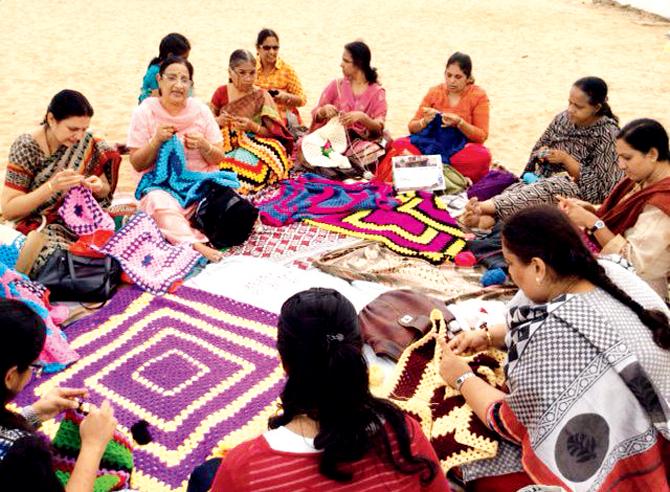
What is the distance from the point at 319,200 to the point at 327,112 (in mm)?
1117

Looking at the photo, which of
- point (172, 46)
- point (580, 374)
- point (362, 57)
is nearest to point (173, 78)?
point (172, 46)

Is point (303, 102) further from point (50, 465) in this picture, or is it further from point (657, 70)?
point (657, 70)

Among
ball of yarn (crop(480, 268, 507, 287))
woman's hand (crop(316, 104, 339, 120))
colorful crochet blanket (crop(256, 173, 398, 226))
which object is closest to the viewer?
ball of yarn (crop(480, 268, 507, 287))

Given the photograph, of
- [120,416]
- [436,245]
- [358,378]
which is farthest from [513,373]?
[436,245]

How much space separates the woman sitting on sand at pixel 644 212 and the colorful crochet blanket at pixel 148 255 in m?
2.61

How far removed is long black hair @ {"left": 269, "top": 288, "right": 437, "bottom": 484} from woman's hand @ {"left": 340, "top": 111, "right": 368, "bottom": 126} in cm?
457

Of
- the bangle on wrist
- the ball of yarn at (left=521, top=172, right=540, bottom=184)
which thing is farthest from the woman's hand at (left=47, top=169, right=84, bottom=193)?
the ball of yarn at (left=521, top=172, right=540, bottom=184)

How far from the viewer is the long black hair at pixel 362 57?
6094mm

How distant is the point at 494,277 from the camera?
4.34 meters

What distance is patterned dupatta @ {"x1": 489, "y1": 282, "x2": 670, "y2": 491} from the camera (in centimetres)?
233

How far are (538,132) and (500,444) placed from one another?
600 centimetres

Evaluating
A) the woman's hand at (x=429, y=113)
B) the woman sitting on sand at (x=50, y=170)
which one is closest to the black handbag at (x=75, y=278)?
the woman sitting on sand at (x=50, y=170)

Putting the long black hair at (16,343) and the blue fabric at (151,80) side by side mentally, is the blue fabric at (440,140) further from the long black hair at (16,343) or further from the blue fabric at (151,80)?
the long black hair at (16,343)

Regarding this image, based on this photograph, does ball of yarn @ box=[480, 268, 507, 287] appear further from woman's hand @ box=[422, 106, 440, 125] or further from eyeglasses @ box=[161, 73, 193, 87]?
eyeglasses @ box=[161, 73, 193, 87]
